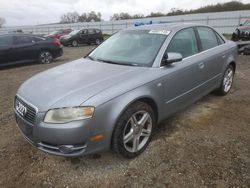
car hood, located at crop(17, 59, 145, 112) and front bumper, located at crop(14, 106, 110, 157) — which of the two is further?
car hood, located at crop(17, 59, 145, 112)

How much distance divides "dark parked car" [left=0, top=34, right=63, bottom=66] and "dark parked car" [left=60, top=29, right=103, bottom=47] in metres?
8.55

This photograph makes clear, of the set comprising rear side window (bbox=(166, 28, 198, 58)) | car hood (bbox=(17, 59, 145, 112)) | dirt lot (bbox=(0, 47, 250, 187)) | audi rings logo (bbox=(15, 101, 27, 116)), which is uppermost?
rear side window (bbox=(166, 28, 198, 58))

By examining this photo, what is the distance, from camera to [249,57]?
31.0 feet

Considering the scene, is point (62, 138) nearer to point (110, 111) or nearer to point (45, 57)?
point (110, 111)

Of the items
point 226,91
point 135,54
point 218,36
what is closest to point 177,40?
point 135,54

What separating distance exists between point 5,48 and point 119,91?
830 cm

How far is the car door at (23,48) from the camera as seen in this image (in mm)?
9664

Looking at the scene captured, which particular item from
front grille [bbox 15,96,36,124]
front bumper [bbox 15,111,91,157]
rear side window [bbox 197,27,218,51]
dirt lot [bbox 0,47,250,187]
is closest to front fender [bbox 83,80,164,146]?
front bumper [bbox 15,111,91,157]

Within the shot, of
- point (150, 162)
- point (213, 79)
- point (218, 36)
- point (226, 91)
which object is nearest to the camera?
point (150, 162)

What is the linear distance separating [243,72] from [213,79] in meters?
3.29

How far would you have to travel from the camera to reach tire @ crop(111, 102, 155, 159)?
273cm

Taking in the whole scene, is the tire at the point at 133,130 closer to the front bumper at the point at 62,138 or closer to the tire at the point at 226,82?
the front bumper at the point at 62,138

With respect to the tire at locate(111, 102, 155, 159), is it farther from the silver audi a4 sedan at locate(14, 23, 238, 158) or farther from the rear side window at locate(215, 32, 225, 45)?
the rear side window at locate(215, 32, 225, 45)

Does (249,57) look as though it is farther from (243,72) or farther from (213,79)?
(213,79)
